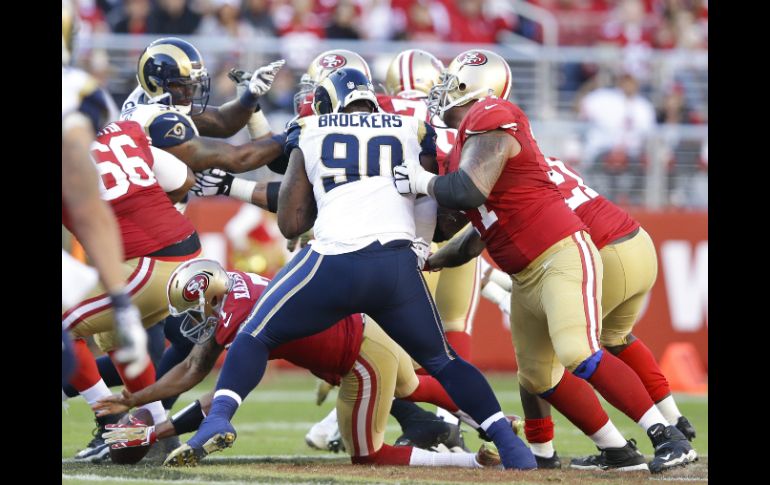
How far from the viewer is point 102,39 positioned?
462 inches

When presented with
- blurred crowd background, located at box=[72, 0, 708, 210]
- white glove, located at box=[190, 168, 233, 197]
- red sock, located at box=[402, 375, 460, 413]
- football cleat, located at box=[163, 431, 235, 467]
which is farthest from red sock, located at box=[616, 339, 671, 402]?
blurred crowd background, located at box=[72, 0, 708, 210]

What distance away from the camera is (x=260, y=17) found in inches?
521

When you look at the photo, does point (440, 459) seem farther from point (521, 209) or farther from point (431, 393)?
point (521, 209)

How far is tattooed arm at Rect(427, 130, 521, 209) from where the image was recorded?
5.30m

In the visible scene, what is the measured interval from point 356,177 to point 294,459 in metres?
1.66

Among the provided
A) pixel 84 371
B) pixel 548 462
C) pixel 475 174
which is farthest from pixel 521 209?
pixel 84 371

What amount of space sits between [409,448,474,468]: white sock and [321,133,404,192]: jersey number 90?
1401 mm

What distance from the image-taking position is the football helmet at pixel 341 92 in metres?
5.70

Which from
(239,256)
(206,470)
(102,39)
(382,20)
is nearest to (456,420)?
(206,470)

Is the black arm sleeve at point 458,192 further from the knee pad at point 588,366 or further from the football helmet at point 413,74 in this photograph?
the football helmet at point 413,74

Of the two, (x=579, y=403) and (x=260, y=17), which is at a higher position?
(x=260, y=17)

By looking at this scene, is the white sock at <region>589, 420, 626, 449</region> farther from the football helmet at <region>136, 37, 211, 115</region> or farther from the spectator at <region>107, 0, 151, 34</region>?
the spectator at <region>107, 0, 151, 34</region>

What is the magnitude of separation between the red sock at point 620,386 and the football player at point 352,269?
445 millimetres
